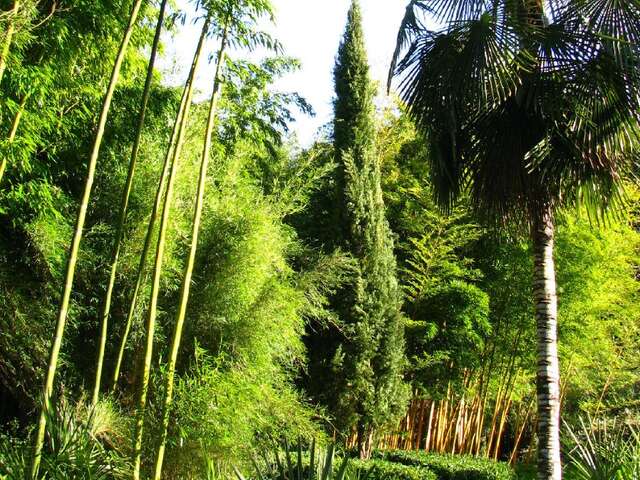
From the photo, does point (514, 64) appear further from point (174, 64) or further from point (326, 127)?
point (326, 127)

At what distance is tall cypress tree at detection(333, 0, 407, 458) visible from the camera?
722cm

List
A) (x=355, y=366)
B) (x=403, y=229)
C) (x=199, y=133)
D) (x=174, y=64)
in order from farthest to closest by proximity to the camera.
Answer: (x=403, y=229), (x=355, y=366), (x=174, y=64), (x=199, y=133)

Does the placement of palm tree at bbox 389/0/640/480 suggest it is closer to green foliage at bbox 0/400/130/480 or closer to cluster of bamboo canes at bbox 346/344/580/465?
green foliage at bbox 0/400/130/480

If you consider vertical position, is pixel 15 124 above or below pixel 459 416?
above

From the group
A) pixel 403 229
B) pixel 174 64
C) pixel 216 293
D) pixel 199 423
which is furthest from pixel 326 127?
pixel 199 423

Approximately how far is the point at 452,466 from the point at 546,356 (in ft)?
12.1

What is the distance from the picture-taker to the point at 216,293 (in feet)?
16.2

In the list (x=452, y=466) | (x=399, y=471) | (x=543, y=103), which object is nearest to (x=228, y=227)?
(x=543, y=103)

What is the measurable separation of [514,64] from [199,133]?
3117 mm

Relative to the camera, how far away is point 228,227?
5.18 m

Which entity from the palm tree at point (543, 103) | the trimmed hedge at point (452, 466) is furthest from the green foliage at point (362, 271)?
the palm tree at point (543, 103)

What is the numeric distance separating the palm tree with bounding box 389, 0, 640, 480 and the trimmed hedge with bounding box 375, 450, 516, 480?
3.45 meters

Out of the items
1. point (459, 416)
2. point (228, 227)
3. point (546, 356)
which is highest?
point (228, 227)

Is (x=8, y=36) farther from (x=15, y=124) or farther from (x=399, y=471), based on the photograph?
(x=399, y=471)
